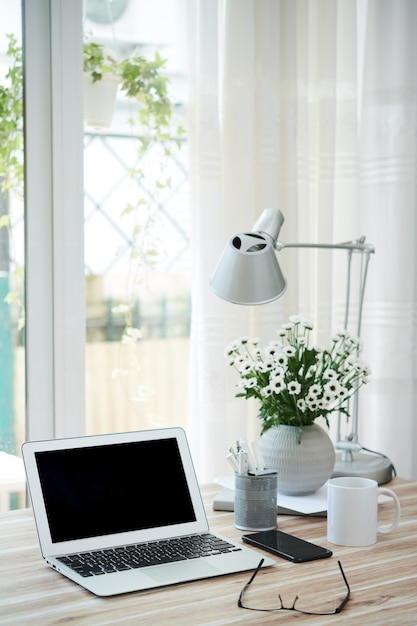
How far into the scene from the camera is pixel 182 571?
1291 mm

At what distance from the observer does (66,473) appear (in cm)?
140

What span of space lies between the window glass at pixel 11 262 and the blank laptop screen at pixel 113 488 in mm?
840

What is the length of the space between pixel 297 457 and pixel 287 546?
25 centimetres

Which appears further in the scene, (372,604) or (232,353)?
(232,353)

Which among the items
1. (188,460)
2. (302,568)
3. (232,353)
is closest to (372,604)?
(302,568)

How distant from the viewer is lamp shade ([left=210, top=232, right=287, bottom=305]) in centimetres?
159

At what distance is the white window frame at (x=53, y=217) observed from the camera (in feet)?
7.09

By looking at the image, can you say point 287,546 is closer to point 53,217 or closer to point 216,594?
point 216,594

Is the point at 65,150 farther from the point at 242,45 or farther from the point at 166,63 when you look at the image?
the point at 242,45

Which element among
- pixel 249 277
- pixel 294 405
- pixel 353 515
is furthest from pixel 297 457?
pixel 249 277

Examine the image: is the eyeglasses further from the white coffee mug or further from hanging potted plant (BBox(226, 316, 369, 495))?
hanging potted plant (BBox(226, 316, 369, 495))

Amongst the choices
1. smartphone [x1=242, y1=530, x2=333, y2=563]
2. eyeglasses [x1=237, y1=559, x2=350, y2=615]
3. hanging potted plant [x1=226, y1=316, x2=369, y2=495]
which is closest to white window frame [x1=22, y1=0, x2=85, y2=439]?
hanging potted plant [x1=226, y1=316, x2=369, y2=495]

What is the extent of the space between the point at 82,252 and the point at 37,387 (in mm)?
374

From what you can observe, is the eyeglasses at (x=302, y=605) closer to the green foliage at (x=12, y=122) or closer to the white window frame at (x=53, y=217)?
the white window frame at (x=53, y=217)
